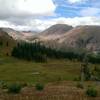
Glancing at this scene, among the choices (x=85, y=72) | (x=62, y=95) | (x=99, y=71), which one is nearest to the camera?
(x=62, y=95)

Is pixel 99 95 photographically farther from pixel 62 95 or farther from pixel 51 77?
pixel 51 77

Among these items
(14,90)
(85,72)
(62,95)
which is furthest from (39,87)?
(85,72)

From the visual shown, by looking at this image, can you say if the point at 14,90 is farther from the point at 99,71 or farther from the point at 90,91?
the point at 99,71

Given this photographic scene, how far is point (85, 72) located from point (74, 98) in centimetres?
11048

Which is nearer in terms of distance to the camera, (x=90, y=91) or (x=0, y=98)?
(x=0, y=98)

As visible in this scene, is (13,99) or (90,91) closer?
(13,99)

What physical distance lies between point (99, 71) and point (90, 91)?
126 metres

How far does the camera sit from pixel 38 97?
55.3 metres

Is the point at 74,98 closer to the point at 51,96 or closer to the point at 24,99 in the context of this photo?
the point at 51,96

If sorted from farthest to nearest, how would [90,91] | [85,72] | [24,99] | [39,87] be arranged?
[85,72]
[39,87]
[90,91]
[24,99]

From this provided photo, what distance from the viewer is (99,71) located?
186000mm

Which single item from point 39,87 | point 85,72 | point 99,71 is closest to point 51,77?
point 85,72

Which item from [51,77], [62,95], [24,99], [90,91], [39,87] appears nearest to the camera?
[24,99]

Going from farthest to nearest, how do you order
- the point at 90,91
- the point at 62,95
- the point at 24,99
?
the point at 90,91 < the point at 62,95 < the point at 24,99
